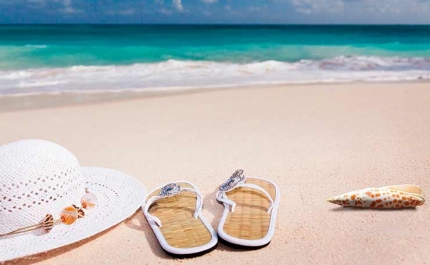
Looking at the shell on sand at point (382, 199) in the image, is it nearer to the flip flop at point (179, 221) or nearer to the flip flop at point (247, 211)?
the flip flop at point (247, 211)

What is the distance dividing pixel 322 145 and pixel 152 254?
2327 millimetres

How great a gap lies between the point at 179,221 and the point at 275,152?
1681 millimetres

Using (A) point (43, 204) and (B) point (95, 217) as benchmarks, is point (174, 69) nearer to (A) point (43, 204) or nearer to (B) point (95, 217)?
(B) point (95, 217)

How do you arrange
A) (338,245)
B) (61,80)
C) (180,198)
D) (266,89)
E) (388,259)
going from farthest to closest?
(61,80), (266,89), (180,198), (338,245), (388,259)

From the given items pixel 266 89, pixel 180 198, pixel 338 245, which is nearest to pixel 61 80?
pixel 266 89

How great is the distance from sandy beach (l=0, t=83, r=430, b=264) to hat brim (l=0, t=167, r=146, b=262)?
110 millimetres

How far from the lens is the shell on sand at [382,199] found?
2.46m

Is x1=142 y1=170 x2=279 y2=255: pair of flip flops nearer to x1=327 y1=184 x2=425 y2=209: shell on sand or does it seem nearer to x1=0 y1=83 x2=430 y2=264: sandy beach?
x1=0 y1=83 x2=430 y2=264: sandy beach

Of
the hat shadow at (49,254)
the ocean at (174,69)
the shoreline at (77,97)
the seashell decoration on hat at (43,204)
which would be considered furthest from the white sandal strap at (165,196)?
the ocean at (174,69)

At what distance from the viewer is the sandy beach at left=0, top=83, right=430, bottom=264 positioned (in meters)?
2.14

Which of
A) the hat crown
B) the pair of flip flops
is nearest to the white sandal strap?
the pair of flip flops

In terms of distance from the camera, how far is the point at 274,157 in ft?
12.0

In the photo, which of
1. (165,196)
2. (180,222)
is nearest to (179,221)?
(180,222)

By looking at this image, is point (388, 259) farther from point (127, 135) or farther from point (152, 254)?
point (127, 135)
